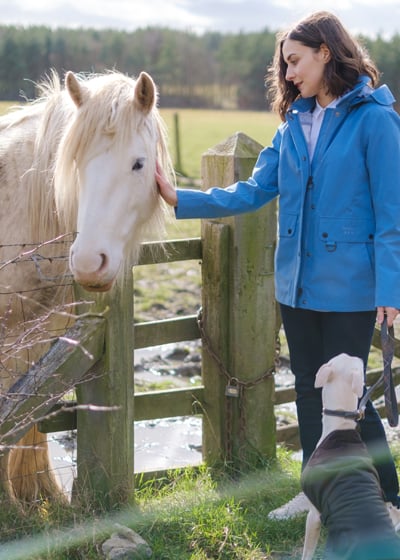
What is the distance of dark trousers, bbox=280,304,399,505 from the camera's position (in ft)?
10.2

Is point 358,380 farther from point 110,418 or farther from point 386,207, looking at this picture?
point 110,418

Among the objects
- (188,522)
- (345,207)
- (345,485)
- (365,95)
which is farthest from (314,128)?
(188,522)

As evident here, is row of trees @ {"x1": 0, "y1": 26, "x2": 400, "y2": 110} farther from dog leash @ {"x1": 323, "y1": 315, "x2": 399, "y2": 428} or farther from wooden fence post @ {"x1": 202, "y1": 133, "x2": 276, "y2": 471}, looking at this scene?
dog leash @ {"x1": 323, "y1": 315, "x2": 399, "y2": 428}

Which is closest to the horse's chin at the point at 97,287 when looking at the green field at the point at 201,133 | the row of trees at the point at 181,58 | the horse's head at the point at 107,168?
the horse's head at the point at 107,168

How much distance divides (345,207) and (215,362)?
4.89 feet

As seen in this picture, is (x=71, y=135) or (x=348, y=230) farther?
(x=71, y=135)

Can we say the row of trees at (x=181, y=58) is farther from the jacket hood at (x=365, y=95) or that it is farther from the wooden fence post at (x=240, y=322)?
the jacket hood at (x=365, y=95)

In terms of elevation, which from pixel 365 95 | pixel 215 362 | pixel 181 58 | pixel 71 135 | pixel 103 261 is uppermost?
pixel 181 58

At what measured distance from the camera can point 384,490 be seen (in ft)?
10.9

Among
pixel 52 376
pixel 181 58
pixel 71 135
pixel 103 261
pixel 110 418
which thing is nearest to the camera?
pixel 103 261

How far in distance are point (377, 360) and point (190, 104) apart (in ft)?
194

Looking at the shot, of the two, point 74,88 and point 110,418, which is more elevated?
point 74,88

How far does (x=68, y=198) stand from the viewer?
132 inches

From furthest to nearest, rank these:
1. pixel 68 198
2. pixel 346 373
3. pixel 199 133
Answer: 1. pixel 199 133
2. pixel 68 198
3. pixel 346 373
